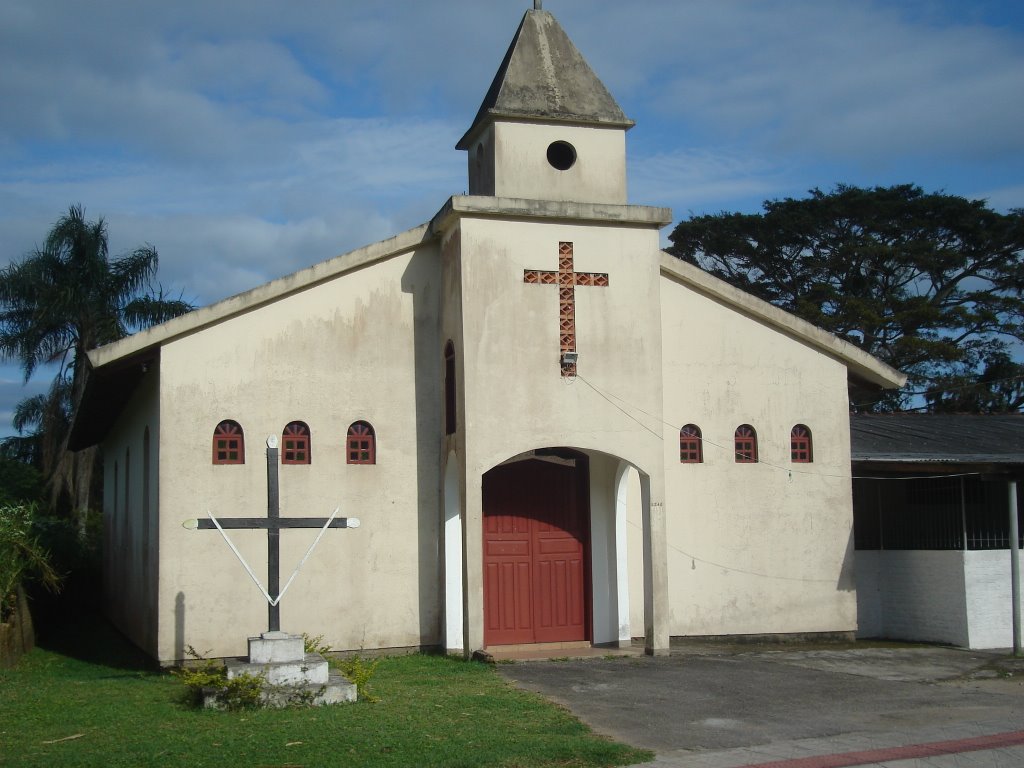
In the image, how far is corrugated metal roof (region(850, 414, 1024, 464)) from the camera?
17.0 metres

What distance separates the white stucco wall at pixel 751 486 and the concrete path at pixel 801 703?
0.74m

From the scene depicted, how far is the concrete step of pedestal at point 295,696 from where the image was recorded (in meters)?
10.8

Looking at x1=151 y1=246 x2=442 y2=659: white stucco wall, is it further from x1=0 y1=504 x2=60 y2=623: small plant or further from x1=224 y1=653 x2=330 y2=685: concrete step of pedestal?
x1=224 y1=653 x2=330 y2=685: concrete step of pedestal

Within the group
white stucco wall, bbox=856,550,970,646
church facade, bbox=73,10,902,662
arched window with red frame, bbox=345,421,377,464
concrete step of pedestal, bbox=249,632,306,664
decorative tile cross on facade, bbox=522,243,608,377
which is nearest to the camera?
concrete step of pedestal, bbox=249,632,306,664

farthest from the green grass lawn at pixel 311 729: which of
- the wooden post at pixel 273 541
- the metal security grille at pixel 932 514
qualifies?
the metal security grille at pixel 932 514

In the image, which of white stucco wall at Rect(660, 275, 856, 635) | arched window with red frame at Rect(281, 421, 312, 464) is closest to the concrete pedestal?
arched window with red frame at Rect(281, 421, 312, 464)

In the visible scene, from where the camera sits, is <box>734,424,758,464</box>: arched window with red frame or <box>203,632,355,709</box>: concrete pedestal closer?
<box>203,632,355,709</box>: concrete pedestal

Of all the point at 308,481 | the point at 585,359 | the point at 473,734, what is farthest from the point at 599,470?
the point at 473,734

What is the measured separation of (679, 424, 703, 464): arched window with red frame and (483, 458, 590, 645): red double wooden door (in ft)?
4.94

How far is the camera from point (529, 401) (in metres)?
15.1

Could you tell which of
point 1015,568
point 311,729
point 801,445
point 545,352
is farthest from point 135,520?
point 1015,568

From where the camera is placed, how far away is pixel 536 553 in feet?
53.7

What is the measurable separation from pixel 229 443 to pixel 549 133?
6.32 m

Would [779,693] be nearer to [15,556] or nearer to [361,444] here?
[361,444]
